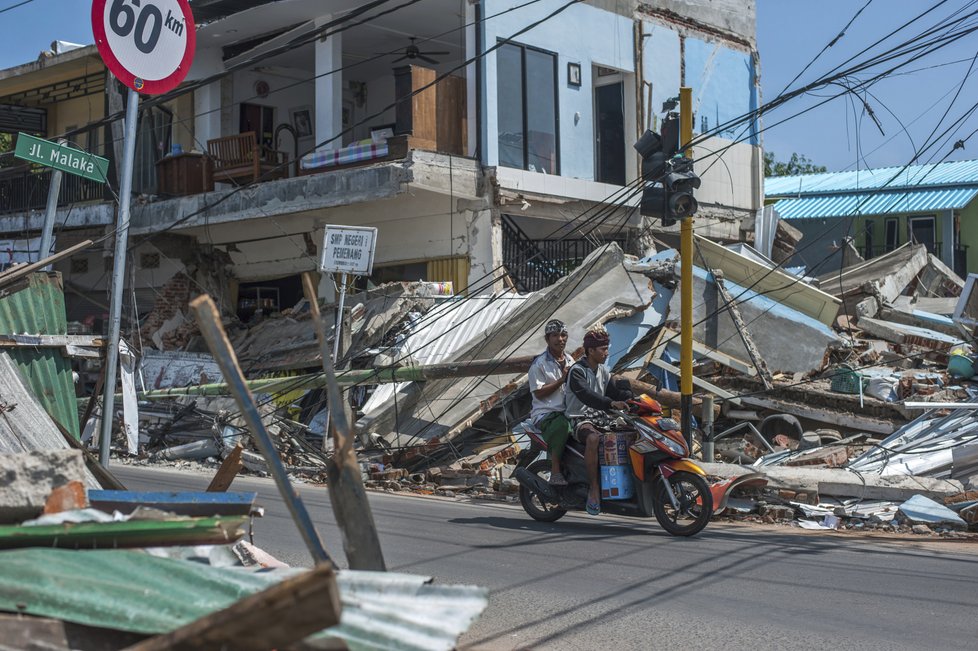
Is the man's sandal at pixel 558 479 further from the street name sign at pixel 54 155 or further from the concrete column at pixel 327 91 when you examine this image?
the concrete column at pixel 327 91

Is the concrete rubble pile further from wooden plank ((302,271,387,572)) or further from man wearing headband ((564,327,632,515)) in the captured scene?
wooden plank ((302,271,387,572))

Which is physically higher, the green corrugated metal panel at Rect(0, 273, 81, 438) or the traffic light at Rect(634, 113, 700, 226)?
the traffic light at Rect(634, 113, 700, 226)

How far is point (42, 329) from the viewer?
816 centimetres

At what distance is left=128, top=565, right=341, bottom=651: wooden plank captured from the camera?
2945mm

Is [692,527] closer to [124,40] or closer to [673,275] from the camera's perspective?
[124,40]

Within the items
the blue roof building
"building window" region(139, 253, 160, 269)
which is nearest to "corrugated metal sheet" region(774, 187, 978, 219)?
the blue roof building

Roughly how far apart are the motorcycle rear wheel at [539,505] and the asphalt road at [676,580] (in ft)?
0.37

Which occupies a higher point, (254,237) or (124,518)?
(254,237)

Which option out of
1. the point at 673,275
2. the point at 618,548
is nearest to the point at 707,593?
the point at 618,548

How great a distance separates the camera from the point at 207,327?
3775 mm

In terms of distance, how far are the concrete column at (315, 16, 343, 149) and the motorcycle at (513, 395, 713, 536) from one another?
41.4 ft

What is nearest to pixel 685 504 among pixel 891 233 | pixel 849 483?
pixel 849 483

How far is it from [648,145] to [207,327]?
9.48 m

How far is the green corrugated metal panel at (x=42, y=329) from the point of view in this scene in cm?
794
